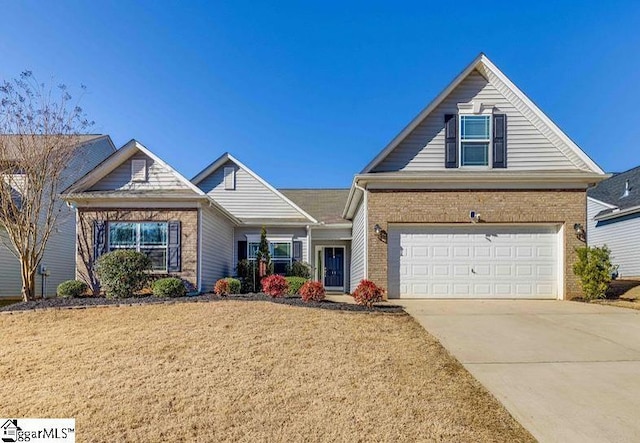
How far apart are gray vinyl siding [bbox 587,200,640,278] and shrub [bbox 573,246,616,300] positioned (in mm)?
7364

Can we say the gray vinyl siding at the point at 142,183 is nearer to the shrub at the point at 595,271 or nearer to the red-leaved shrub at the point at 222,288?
the red-leaved shrub at the point at 222,288

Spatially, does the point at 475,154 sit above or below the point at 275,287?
above

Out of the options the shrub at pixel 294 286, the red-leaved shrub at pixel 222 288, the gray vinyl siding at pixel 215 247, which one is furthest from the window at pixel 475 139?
the gray vinyl siding at pixel 215 247

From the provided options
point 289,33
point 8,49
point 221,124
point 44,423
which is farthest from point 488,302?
point 8,49

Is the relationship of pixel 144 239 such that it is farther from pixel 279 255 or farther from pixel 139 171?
pixel 279 255

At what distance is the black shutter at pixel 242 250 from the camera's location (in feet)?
57.8

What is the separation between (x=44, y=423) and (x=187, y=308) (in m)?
4.99

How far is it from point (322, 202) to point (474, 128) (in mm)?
10631

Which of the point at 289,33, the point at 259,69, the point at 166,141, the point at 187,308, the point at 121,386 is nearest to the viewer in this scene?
the point at 121,386

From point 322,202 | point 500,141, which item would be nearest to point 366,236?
point 500,141

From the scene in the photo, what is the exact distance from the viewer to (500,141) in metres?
12.2

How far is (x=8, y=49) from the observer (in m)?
11.4

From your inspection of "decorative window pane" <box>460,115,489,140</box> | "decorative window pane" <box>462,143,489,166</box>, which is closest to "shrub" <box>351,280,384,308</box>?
"decorative window pane" <box>462,143,489,166</box>

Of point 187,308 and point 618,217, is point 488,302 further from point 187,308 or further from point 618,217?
point 618,217
